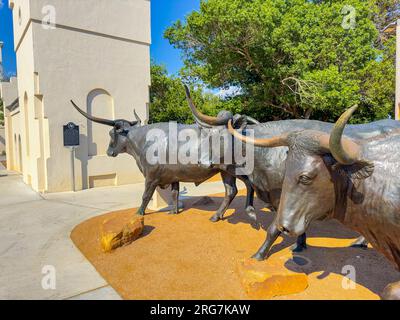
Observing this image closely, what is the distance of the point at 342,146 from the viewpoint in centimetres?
178

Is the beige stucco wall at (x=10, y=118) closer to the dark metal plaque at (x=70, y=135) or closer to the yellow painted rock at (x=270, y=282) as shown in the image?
the dark metal plaque at (x=70, y=135)

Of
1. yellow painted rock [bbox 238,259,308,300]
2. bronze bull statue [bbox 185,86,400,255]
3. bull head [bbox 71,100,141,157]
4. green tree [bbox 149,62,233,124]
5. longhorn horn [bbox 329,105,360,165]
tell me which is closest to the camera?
longhorn horn [bbox 329,105,360,165]

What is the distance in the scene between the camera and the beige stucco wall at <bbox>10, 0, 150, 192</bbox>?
8125 mm

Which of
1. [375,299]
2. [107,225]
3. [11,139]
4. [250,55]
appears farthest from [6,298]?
[11,139]

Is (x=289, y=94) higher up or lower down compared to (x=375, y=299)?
higher up

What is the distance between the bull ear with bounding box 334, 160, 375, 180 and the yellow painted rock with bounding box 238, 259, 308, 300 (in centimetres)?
117

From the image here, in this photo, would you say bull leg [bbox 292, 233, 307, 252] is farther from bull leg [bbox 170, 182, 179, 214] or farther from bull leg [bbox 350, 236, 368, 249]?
bull leg [bbox 170, 182, 179, 214]

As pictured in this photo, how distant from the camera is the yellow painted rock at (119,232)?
366 cm

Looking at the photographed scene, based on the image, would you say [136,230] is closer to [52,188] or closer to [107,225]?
[107,225]

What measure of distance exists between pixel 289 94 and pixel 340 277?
10202mm

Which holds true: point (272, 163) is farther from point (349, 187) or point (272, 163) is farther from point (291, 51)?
point (291, 51)

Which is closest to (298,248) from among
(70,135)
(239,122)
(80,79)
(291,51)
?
(239,122)

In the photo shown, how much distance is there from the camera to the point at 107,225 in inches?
158

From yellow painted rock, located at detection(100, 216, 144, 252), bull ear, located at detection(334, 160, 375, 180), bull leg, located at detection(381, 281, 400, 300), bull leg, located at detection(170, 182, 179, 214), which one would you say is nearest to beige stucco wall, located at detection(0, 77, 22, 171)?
bull leg, located at detection(170, 182, 179, 214)
